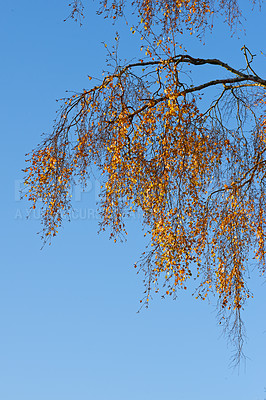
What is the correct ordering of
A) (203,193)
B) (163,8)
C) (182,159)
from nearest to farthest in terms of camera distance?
(182,159), (203,193), (163,8)

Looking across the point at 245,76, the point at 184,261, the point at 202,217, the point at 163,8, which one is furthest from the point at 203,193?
the point at 163,8

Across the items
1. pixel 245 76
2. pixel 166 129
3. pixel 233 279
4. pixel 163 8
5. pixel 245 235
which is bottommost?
pixel 233 279

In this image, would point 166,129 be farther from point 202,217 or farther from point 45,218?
point 45,218

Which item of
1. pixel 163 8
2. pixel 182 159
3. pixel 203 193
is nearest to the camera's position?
pixel 182 159

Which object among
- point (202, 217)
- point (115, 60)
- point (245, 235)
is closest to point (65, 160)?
point (115, 60)

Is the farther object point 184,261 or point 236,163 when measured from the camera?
point 236,163

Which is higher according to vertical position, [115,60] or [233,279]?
[115,60]

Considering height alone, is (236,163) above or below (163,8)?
below

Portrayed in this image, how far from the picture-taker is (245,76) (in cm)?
847

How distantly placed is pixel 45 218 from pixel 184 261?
1.97 meters

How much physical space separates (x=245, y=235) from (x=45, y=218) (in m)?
2.65

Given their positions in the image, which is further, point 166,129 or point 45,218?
point 45,218

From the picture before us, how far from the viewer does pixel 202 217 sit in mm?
7898

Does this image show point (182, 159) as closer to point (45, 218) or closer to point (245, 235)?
point (245, 235)
